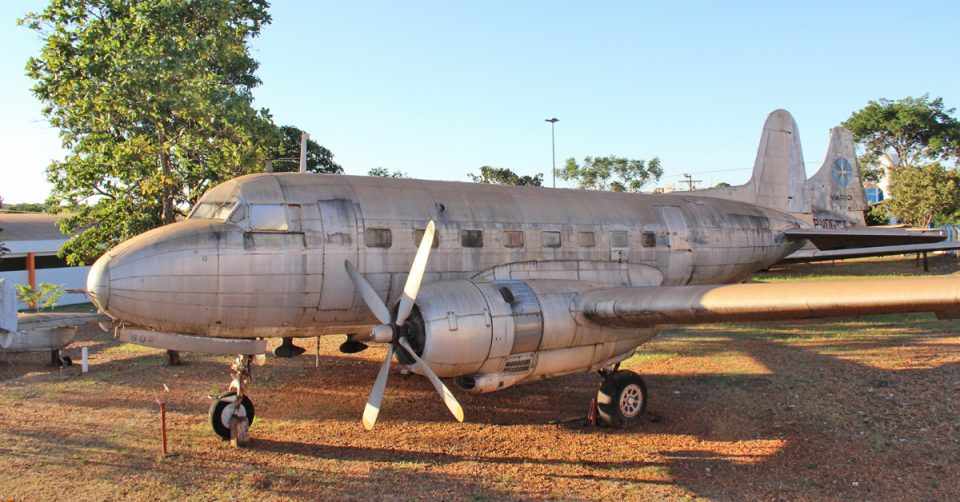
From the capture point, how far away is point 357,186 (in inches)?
469

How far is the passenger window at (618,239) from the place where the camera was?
→ 13977 millimetres

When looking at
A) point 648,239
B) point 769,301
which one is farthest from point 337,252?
point 648,239

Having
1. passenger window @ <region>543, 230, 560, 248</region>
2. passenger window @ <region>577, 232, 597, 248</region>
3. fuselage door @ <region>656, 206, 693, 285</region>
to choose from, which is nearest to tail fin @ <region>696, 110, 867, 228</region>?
fuselage door @ <region>656, 206, 693, 285</region>

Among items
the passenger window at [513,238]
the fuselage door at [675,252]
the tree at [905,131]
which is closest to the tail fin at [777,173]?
the fuselage door at [675,252]

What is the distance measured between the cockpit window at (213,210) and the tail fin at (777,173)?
1314 centimetres

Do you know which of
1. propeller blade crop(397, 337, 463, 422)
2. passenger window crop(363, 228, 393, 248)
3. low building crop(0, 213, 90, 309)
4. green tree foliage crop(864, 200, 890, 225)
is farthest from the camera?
green tree foliage crop(864, 200, 890, 225)

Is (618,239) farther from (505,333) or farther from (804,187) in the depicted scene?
(804,187)

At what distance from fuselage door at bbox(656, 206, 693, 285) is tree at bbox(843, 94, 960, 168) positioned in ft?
216

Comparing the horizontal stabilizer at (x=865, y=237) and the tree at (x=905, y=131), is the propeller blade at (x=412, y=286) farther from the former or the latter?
the tree at (x=905, y=131)

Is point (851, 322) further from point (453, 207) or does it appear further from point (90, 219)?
point (90, 219)

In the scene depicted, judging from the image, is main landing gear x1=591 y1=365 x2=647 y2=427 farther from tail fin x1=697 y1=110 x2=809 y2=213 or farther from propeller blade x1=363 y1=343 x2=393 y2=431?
tail fin x1=697 y1=110 x2=809 y2=213

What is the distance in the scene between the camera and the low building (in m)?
33.2

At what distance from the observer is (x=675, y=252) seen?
1484 cm

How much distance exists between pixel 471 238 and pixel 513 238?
95 cm
